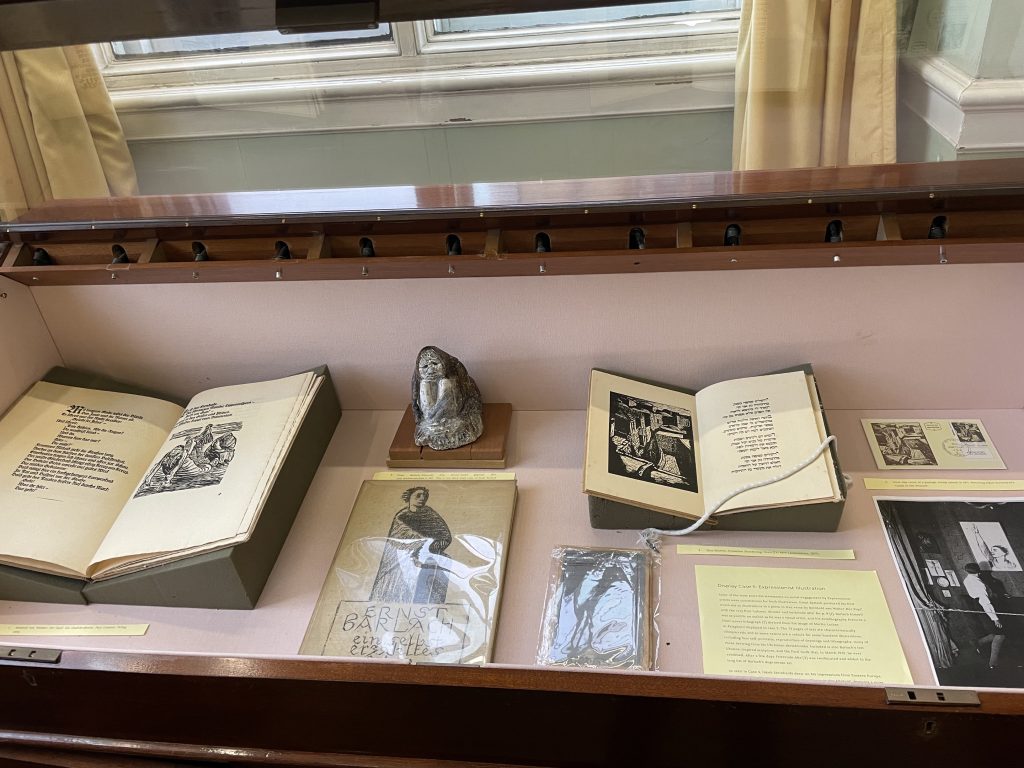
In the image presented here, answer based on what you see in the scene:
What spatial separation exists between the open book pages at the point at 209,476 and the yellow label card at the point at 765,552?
0.55 meters

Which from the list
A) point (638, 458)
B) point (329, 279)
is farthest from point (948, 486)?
point (329, 279)

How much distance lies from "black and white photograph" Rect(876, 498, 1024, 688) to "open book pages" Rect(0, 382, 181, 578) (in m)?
1.03

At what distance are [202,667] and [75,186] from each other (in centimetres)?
69

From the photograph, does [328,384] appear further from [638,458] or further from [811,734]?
[811,734]

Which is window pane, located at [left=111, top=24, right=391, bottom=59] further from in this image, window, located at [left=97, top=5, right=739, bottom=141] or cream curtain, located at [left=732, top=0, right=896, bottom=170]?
cream curtain, located at [left=732, top=0, right=896, bottom=170]

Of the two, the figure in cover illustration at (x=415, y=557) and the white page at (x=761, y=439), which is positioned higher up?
the white page at (x=761, y=439)

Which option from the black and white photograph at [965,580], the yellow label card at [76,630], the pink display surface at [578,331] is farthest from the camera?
the pink display surface at [578,331]

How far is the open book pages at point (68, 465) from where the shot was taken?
1024 mm

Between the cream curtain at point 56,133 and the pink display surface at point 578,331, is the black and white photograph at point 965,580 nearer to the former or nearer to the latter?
the pink display surface at point 578,331

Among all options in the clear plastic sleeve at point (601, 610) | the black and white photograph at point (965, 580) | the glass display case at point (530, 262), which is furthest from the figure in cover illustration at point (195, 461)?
the black and white photograph at point (965, 580)

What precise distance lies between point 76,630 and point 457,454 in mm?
536

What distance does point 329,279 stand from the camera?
1143mm

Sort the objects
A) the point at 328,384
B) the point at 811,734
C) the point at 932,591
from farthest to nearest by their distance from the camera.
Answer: the point at 328,384 < the point at 932,591 < the point at 811,734

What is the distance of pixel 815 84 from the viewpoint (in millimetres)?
973
